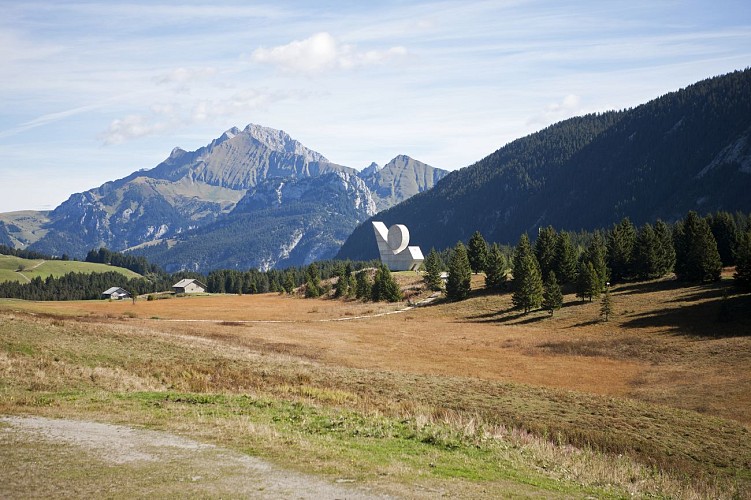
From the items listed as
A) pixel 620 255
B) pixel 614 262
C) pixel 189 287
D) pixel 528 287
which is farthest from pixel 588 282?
pixel 189 287

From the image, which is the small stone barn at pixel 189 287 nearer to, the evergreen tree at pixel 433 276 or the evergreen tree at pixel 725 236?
the evergreen tree at pixel 433 276

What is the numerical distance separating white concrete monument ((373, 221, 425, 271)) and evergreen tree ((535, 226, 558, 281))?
50452 millimetres

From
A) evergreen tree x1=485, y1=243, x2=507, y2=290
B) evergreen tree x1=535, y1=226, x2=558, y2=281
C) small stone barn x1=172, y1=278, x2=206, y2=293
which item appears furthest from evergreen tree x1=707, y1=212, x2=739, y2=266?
small stone barn x1=172, y1=278, x2=206, y2=293

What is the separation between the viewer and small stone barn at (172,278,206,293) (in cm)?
18125

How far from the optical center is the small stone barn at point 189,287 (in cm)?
18125

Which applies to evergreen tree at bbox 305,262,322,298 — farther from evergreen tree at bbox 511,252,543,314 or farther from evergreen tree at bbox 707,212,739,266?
evergreen tree at bbox 707,212,739,266

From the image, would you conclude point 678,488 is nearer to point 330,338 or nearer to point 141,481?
point 141,481

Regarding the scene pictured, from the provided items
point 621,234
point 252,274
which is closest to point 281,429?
point 621,234

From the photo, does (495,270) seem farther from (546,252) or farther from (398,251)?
(398,251)

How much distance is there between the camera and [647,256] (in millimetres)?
82750

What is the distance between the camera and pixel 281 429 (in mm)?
17891

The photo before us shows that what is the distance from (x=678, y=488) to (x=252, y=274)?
173 m

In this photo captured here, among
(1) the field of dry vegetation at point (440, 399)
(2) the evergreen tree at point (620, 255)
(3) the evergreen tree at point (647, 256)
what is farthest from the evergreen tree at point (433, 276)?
(1) the field of dry vegetation at point (440, 399)

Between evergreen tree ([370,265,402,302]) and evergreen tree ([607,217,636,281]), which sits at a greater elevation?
evergreen tree ([607,217,636,281])
